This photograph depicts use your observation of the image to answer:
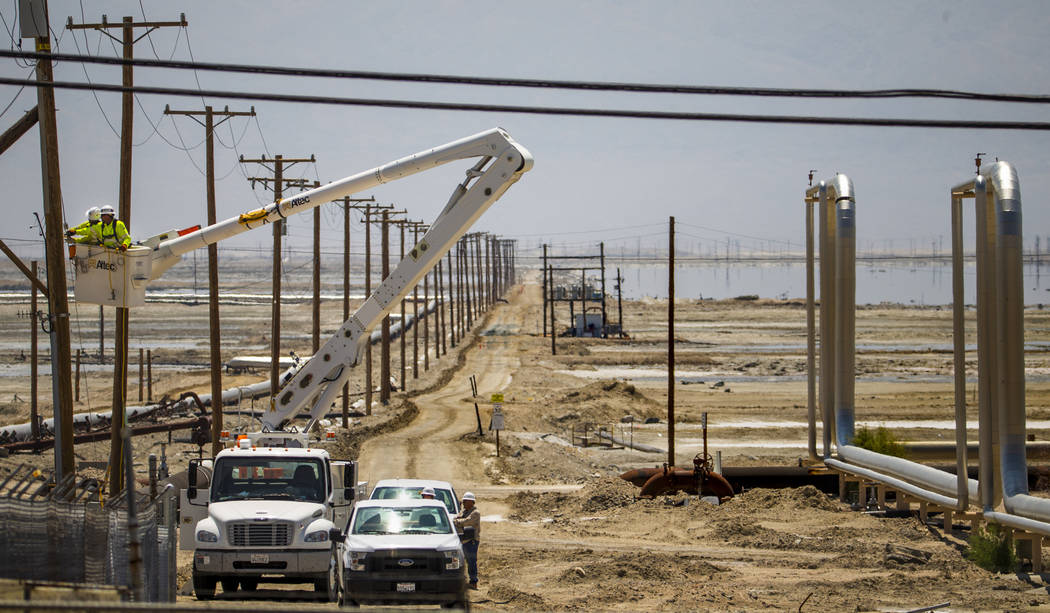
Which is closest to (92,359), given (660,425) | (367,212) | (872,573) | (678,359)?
(367,212)

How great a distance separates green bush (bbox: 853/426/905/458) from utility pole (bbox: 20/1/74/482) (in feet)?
76.1

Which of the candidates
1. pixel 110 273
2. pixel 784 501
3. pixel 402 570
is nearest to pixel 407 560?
pixel 402 570

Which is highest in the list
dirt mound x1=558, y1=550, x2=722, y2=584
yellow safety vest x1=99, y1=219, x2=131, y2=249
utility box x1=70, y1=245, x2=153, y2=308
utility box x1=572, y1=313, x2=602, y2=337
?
yellow safety vest x1=99, y1=219, x2=131, y2=249

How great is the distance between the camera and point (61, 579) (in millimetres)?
11875

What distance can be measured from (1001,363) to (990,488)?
8.59 ft

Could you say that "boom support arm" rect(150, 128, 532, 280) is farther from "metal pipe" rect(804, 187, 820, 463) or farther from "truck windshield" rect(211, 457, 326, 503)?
"metal pipe" rect(804, 187, 820, 463)

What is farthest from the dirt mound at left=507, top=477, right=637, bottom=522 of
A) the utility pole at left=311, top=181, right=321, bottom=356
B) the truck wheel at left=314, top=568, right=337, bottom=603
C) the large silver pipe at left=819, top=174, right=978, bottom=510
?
the utility pole at left=311, top=181, right=321, bottom=356

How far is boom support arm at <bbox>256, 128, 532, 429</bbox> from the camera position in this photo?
22.3 metres

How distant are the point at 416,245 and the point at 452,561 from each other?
908cm

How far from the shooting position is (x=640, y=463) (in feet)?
134

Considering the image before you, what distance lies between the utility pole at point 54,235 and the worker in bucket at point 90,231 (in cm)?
29

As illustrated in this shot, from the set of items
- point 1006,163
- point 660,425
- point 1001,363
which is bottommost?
point 660,425

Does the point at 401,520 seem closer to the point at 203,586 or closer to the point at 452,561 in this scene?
the point at 452,561

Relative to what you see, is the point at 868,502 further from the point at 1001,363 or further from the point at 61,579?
the point at 61,579
